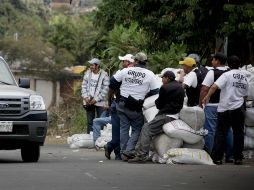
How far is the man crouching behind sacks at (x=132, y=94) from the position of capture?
1698 cm

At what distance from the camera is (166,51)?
84.1ft

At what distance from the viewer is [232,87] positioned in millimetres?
16438

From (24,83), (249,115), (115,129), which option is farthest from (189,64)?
(24,83)

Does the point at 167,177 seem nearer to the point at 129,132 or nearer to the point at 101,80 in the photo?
the point at 129,132

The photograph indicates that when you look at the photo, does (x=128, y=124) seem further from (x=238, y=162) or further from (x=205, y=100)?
(x=238, y=162)

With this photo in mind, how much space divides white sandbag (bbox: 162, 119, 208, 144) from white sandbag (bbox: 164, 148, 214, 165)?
0.26 m

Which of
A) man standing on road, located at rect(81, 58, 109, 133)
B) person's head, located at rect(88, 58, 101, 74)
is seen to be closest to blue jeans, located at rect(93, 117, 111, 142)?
man standing on road, located at rect(81, 58, 109, 133)

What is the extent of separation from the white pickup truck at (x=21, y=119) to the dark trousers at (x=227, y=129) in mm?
2962

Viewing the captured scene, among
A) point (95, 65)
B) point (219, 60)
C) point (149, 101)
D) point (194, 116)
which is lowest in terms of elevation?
point (194, 116)

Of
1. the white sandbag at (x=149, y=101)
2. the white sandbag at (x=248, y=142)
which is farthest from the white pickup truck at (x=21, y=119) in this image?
the white sandbag at (x=248, y=142)

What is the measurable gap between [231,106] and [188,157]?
1.14 m

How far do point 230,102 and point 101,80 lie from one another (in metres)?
6.37

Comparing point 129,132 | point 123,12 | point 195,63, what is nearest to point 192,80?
point 195,63

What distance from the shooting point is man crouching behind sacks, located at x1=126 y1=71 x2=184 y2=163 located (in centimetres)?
1655
